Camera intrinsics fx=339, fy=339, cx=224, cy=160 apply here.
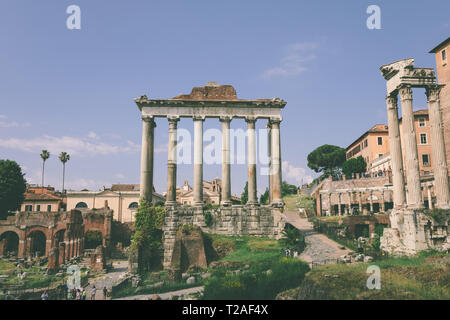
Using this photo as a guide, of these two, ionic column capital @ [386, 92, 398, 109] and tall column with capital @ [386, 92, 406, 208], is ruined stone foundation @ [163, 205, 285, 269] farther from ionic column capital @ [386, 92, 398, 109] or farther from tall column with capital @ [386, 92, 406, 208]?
ionic column capital @ [386, 92, 398, 109]

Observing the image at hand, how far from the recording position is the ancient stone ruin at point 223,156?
30.7 m

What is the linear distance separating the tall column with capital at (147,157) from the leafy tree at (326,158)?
5317 cm

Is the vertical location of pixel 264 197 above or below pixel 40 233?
above

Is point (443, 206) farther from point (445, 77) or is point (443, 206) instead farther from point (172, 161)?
point (445, 77)

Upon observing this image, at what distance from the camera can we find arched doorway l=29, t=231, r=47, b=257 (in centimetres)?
4634

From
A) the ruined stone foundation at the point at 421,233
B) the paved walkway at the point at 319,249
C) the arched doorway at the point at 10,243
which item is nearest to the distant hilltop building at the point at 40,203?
the arched doorway at the point at 10,243

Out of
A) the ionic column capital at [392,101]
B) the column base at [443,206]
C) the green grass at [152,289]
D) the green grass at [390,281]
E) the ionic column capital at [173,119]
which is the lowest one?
the green grass at [152,289]

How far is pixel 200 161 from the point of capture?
32000mm

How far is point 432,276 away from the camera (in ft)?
49.0

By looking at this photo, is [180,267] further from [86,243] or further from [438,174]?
[86,243]

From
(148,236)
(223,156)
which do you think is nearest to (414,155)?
(223,156)

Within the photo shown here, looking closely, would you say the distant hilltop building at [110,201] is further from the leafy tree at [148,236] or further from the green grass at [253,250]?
the green grass at [253,250]

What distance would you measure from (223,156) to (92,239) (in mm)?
29393
